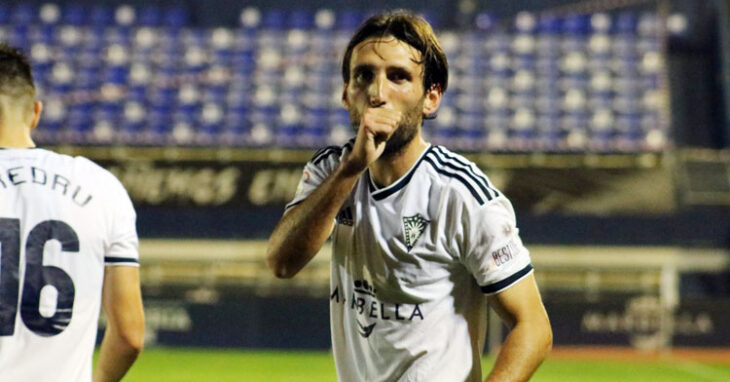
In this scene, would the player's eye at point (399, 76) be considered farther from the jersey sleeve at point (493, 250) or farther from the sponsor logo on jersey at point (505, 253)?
the sponsor logo on jersey at point (505, 253)

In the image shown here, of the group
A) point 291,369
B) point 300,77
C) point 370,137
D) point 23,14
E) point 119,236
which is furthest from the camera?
point 23,14

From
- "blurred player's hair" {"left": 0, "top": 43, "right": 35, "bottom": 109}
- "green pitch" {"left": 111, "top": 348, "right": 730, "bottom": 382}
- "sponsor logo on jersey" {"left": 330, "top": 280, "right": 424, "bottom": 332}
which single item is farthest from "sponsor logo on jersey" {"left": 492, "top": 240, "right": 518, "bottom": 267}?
"green pitch" {"left": 111, "top": 348, "right": 730, "bottom": 382}

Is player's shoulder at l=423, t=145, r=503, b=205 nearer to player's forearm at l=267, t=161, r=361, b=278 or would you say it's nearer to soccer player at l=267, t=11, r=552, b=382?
soccer player at l=267, t=11, r=552, b=382

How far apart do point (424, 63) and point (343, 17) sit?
701 inches

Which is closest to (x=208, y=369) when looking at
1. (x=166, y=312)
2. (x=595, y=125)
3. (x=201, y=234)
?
(x=166, y=312)

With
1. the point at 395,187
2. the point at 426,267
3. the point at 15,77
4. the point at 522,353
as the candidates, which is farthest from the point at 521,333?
the point at 15,77

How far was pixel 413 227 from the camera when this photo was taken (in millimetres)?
3037

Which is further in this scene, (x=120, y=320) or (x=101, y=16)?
(x=101, y=16)

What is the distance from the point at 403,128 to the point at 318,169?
0.33 m

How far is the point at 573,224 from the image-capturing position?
60.5 ft

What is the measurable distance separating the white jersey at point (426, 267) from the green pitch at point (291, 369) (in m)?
9.71

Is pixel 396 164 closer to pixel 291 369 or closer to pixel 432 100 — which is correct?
pixel 432 100

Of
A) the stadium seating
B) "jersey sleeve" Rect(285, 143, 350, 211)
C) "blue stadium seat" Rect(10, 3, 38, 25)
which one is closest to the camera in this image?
"jersey sleeve" Rect(285, 143, 350, 211)

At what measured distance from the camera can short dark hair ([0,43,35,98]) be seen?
10.2 ft
